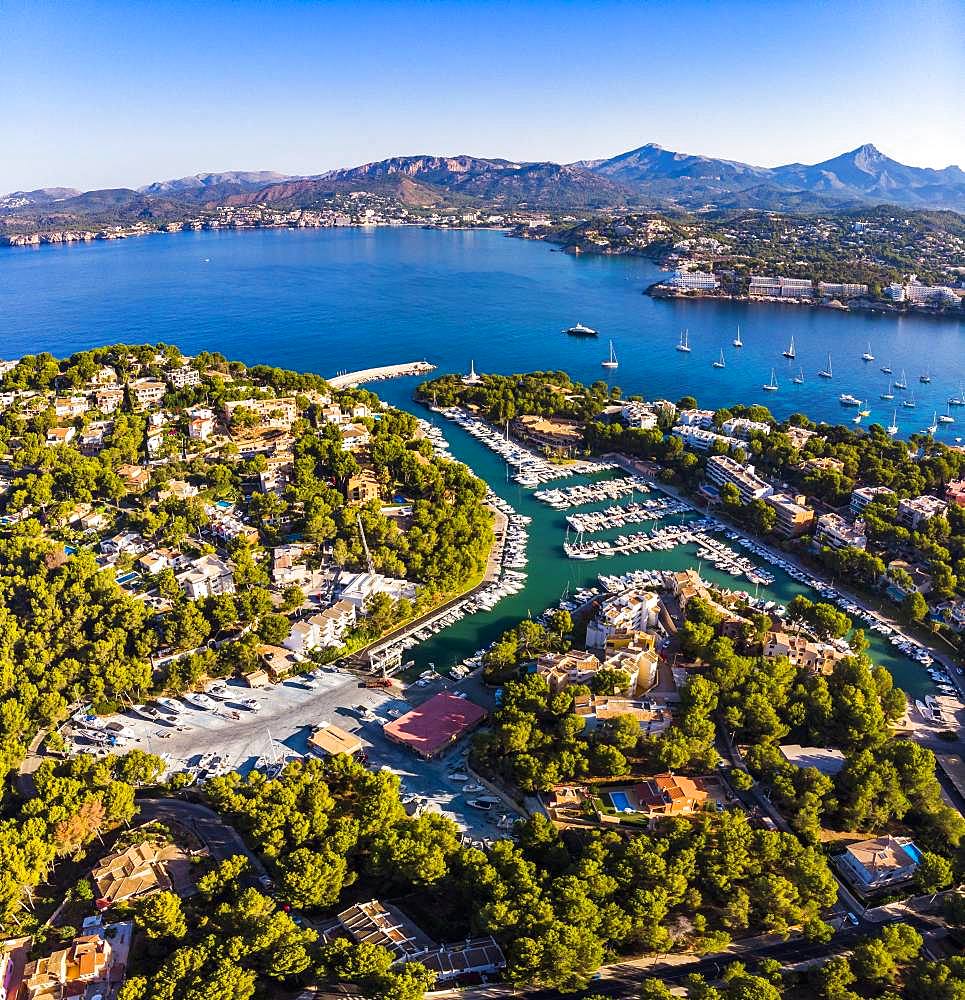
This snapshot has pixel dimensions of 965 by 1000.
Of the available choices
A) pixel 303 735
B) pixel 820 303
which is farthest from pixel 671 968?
pixel 820 303

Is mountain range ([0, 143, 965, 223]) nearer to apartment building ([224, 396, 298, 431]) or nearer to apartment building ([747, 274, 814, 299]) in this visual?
apartment building ([747, 274, 814, 299])

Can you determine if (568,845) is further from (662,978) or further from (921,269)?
(921,269)

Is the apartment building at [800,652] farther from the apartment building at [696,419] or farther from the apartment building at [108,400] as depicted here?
the apartment building at [108,400]

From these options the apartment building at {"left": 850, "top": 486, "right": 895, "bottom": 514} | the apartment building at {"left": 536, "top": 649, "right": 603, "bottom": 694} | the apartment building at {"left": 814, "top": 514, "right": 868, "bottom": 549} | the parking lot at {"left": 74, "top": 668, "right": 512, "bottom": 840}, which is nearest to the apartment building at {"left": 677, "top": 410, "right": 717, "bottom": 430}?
the apartment building at {"left": 850, "top": 486, "right": 895, "bottom": 514}

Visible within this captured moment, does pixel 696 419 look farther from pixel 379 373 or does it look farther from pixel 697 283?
pixel 697 283

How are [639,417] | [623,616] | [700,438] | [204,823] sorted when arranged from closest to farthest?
[204,823]
[623,616]
[700,438]
[639,417]
